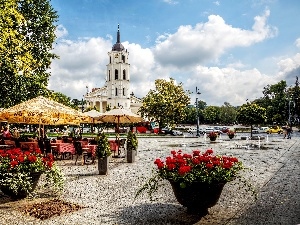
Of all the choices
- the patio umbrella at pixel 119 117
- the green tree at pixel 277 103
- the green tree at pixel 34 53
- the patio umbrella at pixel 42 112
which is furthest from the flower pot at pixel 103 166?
the green tree at pixel 277 103

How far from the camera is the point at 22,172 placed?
6953 mm

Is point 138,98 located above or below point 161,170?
above

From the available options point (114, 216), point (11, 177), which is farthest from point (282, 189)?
point (11, 177)

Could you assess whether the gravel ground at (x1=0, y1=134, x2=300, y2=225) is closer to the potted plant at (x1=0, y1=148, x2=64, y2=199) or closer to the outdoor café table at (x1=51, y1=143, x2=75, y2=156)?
the potted plant at (x1=0, y1=148, x2=64, y2=199)

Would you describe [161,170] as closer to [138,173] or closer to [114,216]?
[114,216]

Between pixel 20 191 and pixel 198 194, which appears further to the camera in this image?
pixel 20 191

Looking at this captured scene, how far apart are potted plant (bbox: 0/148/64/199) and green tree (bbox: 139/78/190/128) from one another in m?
42.4

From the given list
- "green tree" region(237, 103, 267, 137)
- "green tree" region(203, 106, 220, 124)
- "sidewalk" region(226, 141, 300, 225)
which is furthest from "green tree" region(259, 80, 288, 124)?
"sidewalk" region(226, 141, 300, 225)

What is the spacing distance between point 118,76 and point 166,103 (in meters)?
40.0

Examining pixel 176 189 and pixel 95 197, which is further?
pixel 95 197

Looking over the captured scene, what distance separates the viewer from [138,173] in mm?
11219

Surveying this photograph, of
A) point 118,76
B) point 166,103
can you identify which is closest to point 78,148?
point 166,103

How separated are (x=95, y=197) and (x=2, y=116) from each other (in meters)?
7.05

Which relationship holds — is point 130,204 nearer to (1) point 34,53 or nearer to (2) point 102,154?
(2) point 102,154
